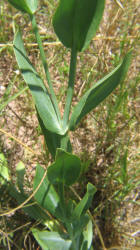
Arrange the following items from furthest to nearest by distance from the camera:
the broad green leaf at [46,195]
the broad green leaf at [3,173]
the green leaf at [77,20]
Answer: the broad green leaf at [3,173], the broad green leaf at [46,195], the green leaf at [77,20]

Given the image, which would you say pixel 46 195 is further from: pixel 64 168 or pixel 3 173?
pixel 3 173

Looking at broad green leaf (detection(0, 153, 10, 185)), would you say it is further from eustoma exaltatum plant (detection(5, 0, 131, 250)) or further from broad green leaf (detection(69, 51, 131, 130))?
broad green leaf (detection(69, 51, 131, 130))

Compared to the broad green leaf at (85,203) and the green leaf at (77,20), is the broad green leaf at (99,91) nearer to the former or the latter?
the green leaf at (77,20)

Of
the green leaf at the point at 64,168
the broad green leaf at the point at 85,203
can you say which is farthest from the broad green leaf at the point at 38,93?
the broad green leaf at the point at 85,203

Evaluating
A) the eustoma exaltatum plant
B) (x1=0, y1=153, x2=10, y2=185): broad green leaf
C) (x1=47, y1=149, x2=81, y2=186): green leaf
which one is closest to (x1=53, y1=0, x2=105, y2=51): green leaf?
the eustoma exaltatum plant

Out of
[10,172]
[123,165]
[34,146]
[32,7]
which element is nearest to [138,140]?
[123,165]

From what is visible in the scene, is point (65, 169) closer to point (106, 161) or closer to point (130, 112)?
point (106, 161)
